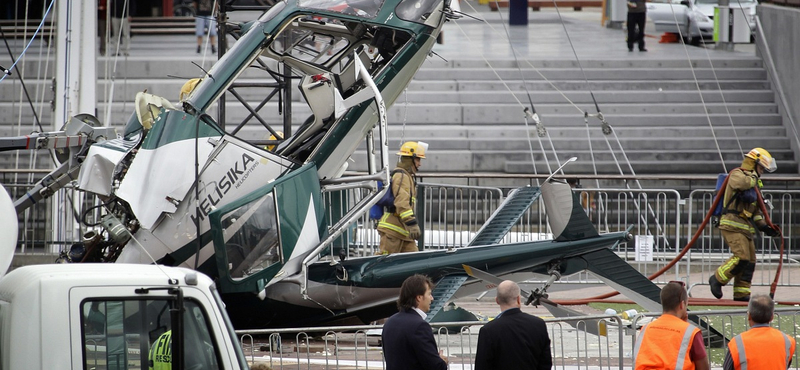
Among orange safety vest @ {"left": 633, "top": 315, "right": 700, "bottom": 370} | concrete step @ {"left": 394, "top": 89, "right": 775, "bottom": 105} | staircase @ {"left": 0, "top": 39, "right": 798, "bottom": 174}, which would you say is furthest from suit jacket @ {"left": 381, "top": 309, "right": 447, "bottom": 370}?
concrete step @ {"left": 394, "top": 89, "right": 775, "bottom": 105}

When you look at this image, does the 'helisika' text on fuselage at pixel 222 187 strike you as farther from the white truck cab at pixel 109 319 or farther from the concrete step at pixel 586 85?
the concrete step at pixel 586 85

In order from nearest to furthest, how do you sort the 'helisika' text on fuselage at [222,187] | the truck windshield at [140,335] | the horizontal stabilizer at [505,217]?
the truck windshield at [140,335]
the 'helisika' text on fuselage at [222,187]
the horizontal stabilizer at [505,217]

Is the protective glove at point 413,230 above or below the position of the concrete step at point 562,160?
below

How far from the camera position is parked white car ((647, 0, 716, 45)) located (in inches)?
956

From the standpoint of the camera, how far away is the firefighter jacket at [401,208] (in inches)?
402

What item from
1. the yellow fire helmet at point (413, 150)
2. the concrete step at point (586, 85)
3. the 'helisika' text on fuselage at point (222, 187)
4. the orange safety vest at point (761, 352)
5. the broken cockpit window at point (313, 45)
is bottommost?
the orange safety vest at point (761, 352)

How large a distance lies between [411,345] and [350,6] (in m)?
3.56

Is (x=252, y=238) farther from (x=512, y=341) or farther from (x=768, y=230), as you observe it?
(x=768, y=230)

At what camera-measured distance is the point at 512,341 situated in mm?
5660

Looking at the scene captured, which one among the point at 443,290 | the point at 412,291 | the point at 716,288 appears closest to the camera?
the point at 412,291

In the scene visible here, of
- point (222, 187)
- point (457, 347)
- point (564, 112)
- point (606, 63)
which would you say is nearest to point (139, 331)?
point (222, 187)

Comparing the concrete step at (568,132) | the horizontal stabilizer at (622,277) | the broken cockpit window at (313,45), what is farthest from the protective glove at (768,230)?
the concrete step at (568,132)

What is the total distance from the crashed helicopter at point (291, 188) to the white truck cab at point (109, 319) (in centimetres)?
293

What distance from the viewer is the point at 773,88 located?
20031 millimetres
